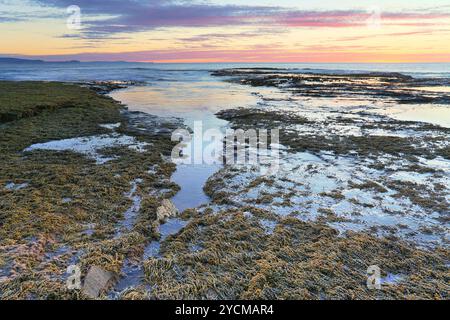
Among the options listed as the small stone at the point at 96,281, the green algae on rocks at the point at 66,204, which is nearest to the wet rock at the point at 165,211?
the green algae on rocks at the point at 66,204

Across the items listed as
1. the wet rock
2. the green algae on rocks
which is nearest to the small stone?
the green algae on rocks

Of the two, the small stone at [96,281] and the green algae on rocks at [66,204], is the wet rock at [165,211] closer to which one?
the green algae on rocks at [66,204]

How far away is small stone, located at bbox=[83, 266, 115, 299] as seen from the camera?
615cm

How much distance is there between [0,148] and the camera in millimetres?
15547

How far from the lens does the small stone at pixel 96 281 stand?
20.2 ft

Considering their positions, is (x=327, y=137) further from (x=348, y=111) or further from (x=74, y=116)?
(x=74, y=116)

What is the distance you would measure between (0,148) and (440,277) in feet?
57.5

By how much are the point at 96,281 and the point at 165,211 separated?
3513mm

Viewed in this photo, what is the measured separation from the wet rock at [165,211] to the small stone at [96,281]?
2.82 metres

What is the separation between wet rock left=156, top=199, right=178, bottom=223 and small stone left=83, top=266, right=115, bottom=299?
2.82 m

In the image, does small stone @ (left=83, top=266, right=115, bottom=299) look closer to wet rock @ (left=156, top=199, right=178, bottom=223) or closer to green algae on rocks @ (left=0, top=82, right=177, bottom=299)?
green algae on rocks @ (left=0, top=82, right=177, bottom=299)

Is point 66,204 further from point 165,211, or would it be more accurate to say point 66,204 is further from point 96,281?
point 96,281

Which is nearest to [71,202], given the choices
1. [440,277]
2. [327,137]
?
[440,277]

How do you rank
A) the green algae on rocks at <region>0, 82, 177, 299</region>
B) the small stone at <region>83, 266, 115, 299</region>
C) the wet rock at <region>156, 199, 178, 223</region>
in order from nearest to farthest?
1. the small stone at <region>83, 266, 115, 299</region>
2. the green algae on rocks at <region>0, 82, 177, 299</region>
3. the wet rock at <region>156, 199, 178, 223</region>
